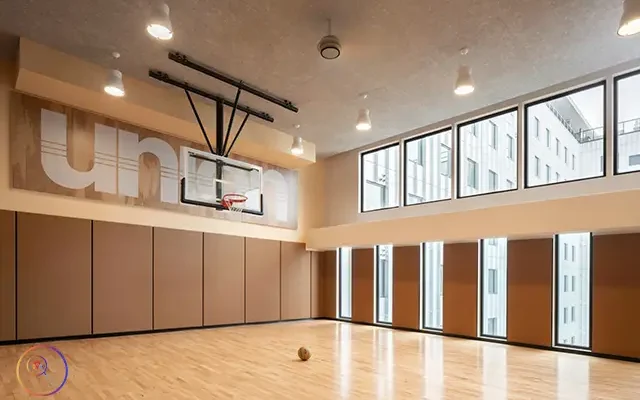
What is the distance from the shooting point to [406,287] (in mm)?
9508

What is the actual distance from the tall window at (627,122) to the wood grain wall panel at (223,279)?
7.41m

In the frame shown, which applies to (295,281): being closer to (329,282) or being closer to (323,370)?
(329,282)

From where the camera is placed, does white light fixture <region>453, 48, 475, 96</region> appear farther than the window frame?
No

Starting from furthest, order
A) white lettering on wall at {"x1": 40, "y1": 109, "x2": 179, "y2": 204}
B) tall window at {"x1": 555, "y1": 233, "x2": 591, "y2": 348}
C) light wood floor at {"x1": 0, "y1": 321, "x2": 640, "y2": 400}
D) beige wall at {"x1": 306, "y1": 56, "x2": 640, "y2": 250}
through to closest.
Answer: white lettering on wall at {"x1": 40, "y1": 109, "x2": 179, "y2": 204}
tall window at {"x1": 555, "y1": 233, "x2": 591, "y2": 348}
beige wall at {"x1": 306, "y1": 56, "x2": 640, "y2": 250}
light wood floor at {"x1": 0, "y1": 321, "x2": 640, "y2": 400}

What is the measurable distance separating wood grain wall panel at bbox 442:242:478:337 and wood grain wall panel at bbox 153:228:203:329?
514 cm

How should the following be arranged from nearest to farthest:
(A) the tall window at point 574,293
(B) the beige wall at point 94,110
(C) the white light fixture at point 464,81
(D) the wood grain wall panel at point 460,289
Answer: (C) the white light fixture at point 464,81, (B) the beige wall at point 94,110, (A) the tall window at point 574,293, (D) the wood grain wall panel at point 460,289

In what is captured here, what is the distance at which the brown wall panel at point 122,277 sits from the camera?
739 cm

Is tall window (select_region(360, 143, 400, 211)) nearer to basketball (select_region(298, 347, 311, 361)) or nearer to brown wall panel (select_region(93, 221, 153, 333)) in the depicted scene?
basketball (select_region(298, 347, 311, 361))

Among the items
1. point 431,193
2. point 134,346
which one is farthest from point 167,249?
point 431,193

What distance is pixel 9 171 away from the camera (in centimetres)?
654

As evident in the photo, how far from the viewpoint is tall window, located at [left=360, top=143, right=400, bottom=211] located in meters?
10.2

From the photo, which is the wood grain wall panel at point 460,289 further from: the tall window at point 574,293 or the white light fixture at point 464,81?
the white light fixture at point 464,81

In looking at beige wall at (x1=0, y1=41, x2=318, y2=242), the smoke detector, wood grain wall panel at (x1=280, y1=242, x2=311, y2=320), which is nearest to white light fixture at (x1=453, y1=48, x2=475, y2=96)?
the smoke detector

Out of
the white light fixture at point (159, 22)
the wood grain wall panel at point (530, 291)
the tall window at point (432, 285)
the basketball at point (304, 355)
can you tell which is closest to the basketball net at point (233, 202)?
the basketball at point (304, 355)
